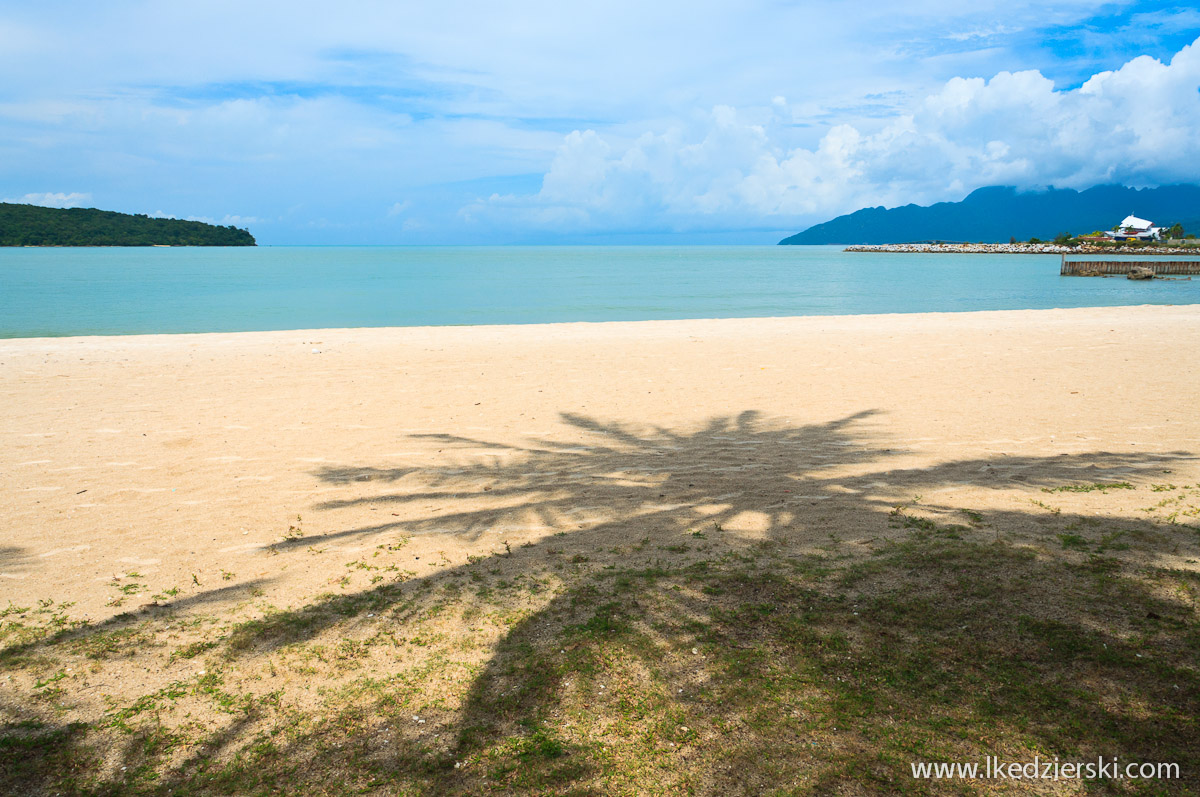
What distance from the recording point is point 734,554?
454cm

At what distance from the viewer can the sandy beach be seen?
4.40 m

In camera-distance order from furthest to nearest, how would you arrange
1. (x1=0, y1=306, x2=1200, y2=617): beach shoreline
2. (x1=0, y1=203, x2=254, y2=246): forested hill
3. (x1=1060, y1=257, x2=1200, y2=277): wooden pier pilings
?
(x1=0, y1=203, x2=254, y2=246): forested hill, (x1=1060, y1=257, x2=1200, y2=277): wooden pier pilings, (x1=0, y1=306, x2=1200, y2=617): beach shoreline

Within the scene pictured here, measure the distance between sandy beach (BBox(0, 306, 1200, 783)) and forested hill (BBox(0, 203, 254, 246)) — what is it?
536ft

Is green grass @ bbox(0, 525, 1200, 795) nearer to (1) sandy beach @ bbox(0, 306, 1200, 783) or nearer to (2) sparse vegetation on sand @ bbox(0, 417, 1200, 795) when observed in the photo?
(2) sparse vegetation on sand @ bbox(0, 417, 1200, 795)

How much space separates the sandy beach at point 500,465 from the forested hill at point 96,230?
163268 mm

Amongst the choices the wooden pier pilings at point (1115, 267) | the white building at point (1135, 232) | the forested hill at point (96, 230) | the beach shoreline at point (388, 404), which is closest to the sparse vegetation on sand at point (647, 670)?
the beach shoreline at point (388, 404)

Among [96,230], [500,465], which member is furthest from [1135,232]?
[96,230]

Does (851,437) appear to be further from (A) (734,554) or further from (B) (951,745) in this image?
(B) (951,745)

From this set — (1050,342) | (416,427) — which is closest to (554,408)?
(416,427)

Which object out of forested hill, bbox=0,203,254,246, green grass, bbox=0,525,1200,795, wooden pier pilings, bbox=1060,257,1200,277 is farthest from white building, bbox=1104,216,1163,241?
forested hill, bbox=0,203,254,246

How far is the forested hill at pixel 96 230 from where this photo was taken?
138 meters

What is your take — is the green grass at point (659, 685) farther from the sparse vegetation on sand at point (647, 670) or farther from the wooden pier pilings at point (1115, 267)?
the wooden pier pilings at point (1115, 267)

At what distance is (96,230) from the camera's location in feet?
495

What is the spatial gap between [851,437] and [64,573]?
6882 mm
